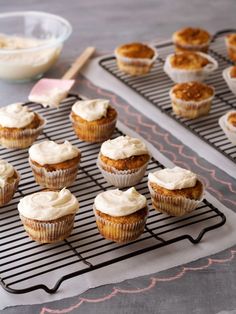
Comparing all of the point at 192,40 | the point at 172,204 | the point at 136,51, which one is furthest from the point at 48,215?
the point at 192,40

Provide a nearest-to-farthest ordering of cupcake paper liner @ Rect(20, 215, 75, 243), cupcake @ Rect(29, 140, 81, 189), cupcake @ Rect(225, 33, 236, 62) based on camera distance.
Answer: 1. cupcake paper liner @ Rect(20, 215, 75, 243)
2. cupcake @ Rect(29, 140, 81, 189)
3. cupcake @ Rect(225, 33, 236, 62)

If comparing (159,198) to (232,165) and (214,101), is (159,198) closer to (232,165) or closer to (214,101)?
(232,165)

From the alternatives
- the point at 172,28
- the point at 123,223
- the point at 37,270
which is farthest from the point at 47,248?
the point at 172,28

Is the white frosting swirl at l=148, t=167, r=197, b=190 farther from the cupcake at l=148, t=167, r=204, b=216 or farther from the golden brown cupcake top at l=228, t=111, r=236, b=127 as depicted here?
the golden brown cupcake top at l=228, t=111, r=236, b=127

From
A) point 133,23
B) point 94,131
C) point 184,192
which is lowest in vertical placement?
point 133,23

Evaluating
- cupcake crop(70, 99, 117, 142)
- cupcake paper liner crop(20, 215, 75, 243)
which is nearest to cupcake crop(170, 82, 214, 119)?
cupcake crop(70, 99, 117, 142)

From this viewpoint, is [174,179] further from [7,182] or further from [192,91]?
[192,91]
